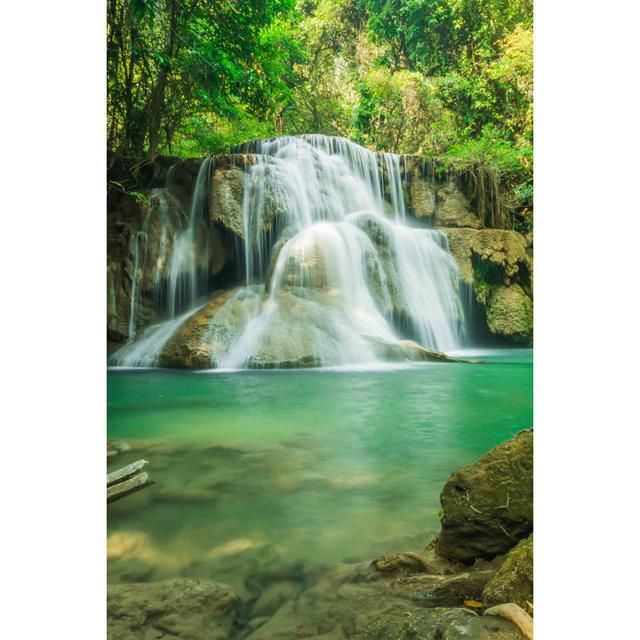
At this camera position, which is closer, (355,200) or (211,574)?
(211,574)

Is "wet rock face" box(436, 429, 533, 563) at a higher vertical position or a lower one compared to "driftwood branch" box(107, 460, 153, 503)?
higher

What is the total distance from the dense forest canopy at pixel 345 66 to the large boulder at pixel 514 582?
1899 millimetres

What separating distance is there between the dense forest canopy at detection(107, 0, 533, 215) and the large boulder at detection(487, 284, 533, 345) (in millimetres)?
644

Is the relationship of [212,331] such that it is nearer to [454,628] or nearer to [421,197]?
[421,197]

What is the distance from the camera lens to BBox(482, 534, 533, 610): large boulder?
1052mm

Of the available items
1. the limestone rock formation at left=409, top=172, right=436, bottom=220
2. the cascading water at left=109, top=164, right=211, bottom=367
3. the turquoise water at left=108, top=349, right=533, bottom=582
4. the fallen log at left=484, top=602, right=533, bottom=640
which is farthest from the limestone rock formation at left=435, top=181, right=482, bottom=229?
the fallen log at left=484, top=602, right=533, bottom=640

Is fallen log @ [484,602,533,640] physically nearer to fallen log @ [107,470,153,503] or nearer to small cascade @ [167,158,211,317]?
fallen log @ [107,470,153,503]

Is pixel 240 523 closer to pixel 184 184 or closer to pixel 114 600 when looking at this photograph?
pixel 114 600

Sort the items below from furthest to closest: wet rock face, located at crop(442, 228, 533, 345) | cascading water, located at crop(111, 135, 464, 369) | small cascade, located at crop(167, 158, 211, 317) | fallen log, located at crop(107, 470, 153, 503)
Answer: small cascade, located at crop(167, 158, 211, 317), cascading water, located at crop(111, 135, 464, 369), wet rock face, located at crop(442, 228, 533, 345), fallen log, located at crop(107, 470, 153, 503)

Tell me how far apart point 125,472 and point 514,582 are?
4.18ft

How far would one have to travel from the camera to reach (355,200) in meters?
3.63
